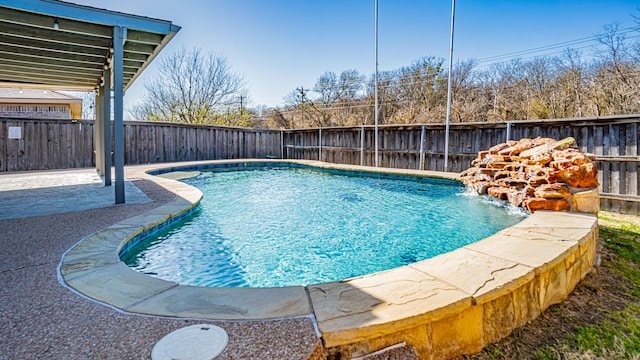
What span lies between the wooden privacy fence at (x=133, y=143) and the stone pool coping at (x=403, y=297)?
8.29 metres

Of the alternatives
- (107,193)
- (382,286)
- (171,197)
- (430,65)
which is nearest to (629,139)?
(382,286)

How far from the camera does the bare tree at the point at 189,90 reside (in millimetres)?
16188

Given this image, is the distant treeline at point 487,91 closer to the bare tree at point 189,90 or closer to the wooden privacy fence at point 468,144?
the bare tree at point 189,90

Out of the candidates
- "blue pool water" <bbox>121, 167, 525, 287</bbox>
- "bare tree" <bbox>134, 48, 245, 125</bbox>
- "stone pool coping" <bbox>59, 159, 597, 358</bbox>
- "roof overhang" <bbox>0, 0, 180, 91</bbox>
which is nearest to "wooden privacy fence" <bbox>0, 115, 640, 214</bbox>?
"blue pool water" <bbox>121, 167, 525, 287</bbox>

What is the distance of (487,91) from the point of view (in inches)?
489

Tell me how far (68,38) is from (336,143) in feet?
25.9

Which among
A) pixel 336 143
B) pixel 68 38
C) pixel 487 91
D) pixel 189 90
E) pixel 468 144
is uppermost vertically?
pixel 189 90

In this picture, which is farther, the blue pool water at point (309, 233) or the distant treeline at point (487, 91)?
the distant treeline at point (487, 91)

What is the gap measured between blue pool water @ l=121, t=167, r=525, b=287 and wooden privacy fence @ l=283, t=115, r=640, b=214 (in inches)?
74.5

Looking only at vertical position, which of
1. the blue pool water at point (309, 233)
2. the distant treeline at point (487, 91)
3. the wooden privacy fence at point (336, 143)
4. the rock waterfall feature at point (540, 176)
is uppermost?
the distant treeline at point (487, 91)

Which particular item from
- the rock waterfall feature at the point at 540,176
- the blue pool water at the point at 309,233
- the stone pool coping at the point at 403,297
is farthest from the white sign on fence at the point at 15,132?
the rock waterfall feature at the point at 540,176

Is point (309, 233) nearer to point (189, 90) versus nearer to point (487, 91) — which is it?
point (487, 91)

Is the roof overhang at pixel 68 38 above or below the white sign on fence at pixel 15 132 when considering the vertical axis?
above

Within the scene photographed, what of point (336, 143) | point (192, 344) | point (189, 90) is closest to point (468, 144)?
point (336, 143)
